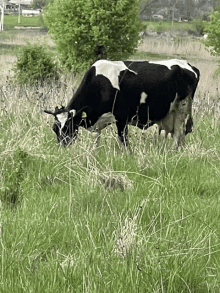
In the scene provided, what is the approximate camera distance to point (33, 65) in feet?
38.3

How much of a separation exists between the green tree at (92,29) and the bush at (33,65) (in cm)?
121

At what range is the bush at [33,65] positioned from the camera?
37.7ft

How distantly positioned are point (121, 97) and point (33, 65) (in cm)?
593

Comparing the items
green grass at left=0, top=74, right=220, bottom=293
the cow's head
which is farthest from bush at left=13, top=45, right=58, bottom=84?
green grass at left=0, top=74, right=220, bottom=293

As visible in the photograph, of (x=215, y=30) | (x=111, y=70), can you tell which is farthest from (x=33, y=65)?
(x=111, y=70)

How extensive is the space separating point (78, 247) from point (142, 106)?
343cm

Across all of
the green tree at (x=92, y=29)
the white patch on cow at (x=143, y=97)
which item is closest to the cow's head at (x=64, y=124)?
the white patch on cow at (x=143, y=97)

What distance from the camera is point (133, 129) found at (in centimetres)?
693

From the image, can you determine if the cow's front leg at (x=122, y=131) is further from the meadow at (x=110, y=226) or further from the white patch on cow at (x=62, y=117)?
the white patch on cow at (x=62, y=117)

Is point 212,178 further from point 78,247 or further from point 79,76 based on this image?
point 79,76

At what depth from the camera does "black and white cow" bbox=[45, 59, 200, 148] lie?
618cm

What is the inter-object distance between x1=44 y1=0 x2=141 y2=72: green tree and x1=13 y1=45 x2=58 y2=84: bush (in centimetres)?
121

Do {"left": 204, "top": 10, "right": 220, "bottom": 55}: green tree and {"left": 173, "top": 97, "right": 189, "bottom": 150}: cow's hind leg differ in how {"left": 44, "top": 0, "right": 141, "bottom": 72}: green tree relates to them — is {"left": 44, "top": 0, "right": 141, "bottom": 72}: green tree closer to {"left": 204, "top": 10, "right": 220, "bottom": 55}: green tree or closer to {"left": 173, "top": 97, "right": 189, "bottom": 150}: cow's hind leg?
{"left": 204, "top": 10, "right": 220, "bottom": 55}: green tree

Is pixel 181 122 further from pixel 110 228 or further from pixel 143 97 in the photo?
pixel 110 228
